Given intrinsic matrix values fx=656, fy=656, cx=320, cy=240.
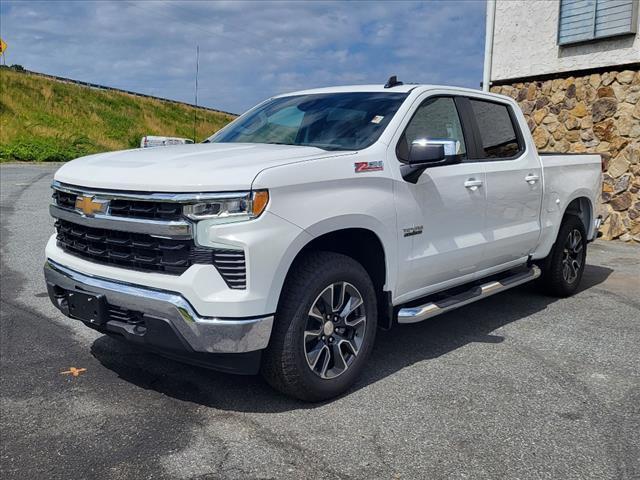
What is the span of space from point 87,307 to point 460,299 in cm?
255

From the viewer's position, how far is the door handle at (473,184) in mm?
4745

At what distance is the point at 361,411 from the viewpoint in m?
3.76

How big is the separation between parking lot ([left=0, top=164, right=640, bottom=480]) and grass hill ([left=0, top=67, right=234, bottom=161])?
26.2m

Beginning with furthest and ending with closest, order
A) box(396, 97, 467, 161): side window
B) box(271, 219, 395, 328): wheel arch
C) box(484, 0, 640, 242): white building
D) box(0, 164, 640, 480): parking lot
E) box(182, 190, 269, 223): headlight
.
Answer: box(484, 0, 640, 242): white building, box(396, 97, 467, 161): side window, box(271, 219, 395, 328): wheel arch, box(182, 190, 269, 223): headlight, box(0, 164, 640, 480): parking lot

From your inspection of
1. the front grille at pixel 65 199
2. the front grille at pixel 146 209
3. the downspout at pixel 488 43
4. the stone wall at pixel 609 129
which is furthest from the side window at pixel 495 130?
the downspout at pixel 488 43

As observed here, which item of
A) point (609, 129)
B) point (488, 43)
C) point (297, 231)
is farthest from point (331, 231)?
point (488, 43)

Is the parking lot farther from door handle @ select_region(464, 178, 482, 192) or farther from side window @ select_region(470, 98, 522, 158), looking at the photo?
side window @ select_region(470, 98, 522, 158)

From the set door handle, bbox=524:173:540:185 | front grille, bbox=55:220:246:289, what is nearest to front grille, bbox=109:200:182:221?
front grille, bbox=55:220:246:289

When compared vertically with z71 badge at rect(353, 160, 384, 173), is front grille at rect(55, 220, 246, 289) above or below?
below

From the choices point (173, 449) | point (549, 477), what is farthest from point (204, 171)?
point (549, 477)

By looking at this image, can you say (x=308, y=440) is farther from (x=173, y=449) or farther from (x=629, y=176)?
(x=629, y=176)

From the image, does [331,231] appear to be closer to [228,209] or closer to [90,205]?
→ [228,209]

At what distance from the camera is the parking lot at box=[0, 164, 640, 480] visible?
3150mm

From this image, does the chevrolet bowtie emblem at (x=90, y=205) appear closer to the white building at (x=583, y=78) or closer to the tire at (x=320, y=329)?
the tire at (x=320, y=329)
